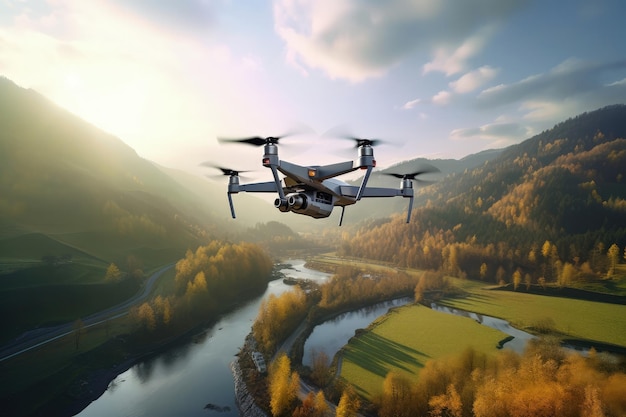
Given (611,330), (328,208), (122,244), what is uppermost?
(328,208)

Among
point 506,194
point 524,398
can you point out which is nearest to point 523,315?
point 524,398

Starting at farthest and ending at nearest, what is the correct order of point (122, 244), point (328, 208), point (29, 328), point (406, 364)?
point (122, 244) < point (29, 328) < point (406, 364) < point (328, 208)

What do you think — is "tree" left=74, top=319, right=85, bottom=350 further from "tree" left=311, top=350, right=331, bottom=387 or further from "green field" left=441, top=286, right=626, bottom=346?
"green field" left=441, top=286, right=626, bottom=346

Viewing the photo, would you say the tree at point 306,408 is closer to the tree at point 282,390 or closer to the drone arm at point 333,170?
the tree at point 282,390

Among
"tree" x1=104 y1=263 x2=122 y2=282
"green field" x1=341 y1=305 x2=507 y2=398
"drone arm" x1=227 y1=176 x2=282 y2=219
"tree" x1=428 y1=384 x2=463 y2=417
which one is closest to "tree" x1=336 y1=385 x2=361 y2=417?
"green field" x1=341 y1=305 x2=507 y2=398

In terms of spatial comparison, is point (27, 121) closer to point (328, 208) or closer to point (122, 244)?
point (122, 244)
